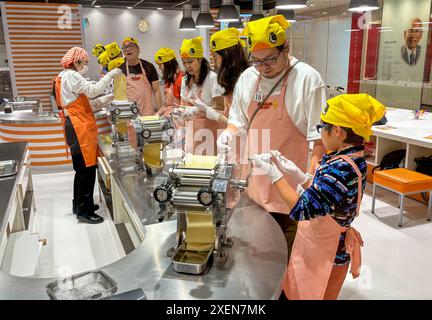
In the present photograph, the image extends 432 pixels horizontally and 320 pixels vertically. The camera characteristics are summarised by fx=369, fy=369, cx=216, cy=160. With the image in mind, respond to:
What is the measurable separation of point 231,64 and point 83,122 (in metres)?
1.81

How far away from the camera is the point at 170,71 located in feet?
15.0

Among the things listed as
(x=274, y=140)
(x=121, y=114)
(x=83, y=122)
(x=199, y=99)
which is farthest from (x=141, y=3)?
(x=274, y=140)

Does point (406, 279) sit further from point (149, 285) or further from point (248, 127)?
point (149, 285)

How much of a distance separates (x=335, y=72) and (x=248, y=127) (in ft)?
27.8

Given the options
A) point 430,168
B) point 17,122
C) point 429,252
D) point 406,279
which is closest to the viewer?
point 406,279

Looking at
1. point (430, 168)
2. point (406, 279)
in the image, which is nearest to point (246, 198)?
point (406, 279)

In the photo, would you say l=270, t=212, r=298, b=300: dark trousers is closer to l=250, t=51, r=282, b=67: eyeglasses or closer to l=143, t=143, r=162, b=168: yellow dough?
l=250, t=51, r=282, b=67: eyeglasses

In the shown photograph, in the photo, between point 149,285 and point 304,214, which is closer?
point 149,285

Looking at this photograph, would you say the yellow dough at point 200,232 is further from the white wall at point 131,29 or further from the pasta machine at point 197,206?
the white wall at point 131,29

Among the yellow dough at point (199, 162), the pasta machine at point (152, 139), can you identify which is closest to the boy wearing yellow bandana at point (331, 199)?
the yellow dough at point (199, 162)

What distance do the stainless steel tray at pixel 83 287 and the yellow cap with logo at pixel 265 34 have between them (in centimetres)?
124

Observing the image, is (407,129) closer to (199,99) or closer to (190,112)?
(199,99)

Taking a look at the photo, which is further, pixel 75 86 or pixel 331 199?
pixel 75 86

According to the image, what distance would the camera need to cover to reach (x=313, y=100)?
6.07 ft
